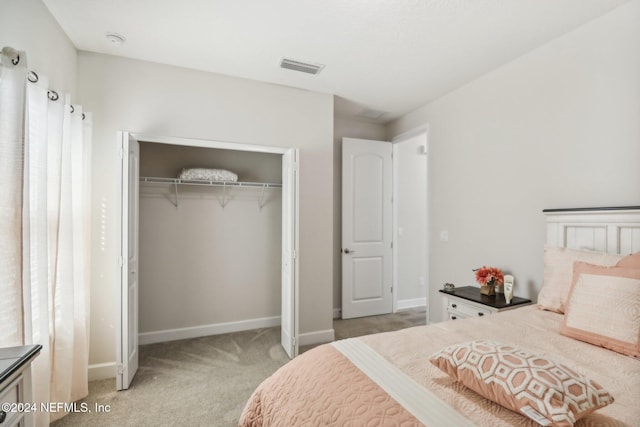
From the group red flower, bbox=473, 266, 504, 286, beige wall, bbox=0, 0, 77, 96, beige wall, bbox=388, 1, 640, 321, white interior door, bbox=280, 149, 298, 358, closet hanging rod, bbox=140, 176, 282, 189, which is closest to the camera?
beige wall, bbox=0, 0, 77, 96

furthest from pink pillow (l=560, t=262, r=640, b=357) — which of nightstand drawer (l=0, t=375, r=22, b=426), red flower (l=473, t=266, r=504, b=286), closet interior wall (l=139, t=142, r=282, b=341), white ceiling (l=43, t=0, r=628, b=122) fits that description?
closet interior wall (l=139, t=142, r=282, b=341)

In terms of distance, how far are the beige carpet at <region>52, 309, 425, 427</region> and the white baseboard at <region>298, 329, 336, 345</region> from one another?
99 mm

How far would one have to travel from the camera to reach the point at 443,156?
330cm

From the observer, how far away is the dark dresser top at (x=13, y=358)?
0.97 metres

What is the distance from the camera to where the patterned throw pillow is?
0.80 metres

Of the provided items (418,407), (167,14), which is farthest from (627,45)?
(167,14)

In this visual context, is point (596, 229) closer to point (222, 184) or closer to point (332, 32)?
point (332, 32)

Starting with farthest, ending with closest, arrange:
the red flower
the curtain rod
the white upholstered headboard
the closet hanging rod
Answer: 1. the closet hanging rod
2. the red flower
3. the white upholstered headboard
4. the curtain rod

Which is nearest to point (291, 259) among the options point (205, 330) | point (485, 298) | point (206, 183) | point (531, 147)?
point (206, 183)

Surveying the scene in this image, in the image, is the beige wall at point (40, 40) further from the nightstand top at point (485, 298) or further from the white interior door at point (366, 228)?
the nightstand top at point (485, 298)

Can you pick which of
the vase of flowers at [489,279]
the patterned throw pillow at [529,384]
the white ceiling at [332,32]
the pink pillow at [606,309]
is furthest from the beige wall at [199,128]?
the patterned throw pillow at [529,384]

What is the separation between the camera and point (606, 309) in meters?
1.38

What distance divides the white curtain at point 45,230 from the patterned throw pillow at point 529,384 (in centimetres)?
194

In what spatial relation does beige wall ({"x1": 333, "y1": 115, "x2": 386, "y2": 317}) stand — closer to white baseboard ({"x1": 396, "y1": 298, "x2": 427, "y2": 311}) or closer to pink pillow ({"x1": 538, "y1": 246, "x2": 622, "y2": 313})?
white baseboard ({"x1": 396, "y1": 298, "x2": 427, "y2": 311})
